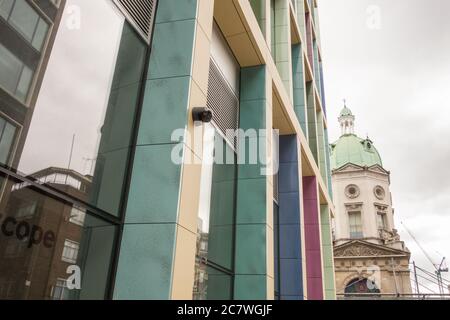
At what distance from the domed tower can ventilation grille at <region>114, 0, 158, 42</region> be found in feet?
144

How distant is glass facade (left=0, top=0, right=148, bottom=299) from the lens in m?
3.47

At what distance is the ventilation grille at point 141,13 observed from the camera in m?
5.43

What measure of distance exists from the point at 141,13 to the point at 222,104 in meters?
3.42

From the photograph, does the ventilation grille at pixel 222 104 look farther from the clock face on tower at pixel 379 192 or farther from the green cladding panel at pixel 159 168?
the clock face on tower at pixel 379 192

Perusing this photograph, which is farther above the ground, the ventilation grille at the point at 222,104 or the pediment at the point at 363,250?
the pediment at the point at 363,250

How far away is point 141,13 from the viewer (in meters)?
5.71

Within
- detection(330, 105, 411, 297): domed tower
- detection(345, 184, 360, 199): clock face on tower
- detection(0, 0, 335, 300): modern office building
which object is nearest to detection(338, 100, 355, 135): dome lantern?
detection(330, 105, 411, 297): domed tower

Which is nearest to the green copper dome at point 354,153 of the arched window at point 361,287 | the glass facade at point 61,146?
the arched window at point 361,287

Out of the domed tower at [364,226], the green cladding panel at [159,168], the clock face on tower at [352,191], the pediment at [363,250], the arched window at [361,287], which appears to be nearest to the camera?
the green cladding panel at [159,168]

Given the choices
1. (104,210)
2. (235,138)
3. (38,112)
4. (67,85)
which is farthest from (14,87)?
(235,138)

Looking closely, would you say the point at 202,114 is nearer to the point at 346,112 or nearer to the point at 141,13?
the point at 141,13

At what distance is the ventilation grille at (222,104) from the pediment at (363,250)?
157ft

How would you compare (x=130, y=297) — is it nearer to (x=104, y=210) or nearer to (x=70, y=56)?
(x=104, y=210)
